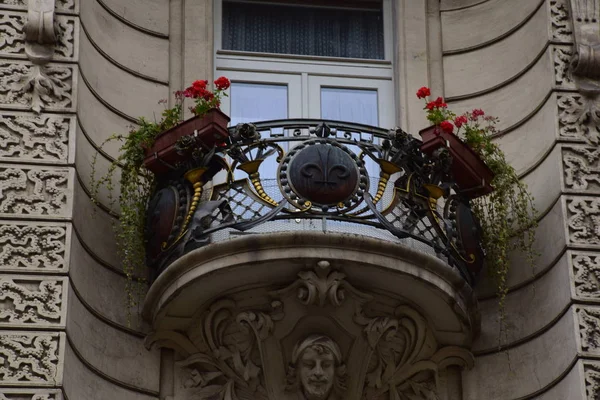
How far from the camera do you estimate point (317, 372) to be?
14.8m

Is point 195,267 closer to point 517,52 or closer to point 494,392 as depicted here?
point 494,392

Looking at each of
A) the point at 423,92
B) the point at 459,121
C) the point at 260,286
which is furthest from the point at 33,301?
the point at 459,121

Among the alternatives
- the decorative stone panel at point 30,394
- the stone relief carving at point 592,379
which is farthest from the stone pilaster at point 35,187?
the stone relief carving at point 592,379

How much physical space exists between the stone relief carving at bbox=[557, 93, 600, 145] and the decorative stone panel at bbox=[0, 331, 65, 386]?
468cm

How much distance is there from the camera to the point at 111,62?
645 inches

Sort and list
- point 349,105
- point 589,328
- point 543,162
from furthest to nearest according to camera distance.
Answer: point 349,105 < point 543,162 < point 589,328

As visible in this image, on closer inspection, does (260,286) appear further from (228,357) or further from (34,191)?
(34,191)

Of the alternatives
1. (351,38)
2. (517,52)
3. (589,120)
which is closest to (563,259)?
(589,120)

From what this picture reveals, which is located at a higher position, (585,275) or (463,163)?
(463,163)

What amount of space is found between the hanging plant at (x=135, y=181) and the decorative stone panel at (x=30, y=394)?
4.72 feet

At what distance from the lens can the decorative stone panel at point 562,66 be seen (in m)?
16.0

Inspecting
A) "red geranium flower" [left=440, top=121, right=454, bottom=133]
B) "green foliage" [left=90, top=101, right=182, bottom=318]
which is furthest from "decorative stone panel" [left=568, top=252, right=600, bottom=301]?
"green foliage" [left=90, top=101, right=182, bottom=318]

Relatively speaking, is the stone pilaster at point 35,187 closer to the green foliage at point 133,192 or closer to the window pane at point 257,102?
the green foliage at point 133,192

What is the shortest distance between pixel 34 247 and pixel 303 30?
4074 mm
